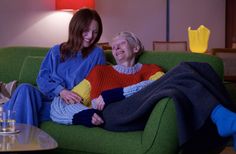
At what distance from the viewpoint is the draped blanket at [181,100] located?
2.36m

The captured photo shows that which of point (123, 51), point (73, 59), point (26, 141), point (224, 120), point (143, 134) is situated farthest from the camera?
point (73, 59)

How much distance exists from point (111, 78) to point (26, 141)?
918 millimetres

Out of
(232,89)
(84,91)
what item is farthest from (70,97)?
(232,89)

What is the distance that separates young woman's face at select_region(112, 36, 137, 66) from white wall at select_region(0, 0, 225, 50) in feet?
7.91

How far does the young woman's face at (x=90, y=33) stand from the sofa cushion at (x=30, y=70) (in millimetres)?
497

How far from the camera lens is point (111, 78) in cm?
292

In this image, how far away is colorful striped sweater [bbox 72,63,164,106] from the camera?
114 inches

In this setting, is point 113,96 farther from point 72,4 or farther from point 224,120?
point 72,4

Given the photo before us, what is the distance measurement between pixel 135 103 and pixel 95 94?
1.16 feet

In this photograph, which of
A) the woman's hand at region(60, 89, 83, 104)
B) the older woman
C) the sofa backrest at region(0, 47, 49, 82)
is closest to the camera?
the older woman

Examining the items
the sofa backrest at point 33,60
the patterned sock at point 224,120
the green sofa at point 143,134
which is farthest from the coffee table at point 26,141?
the sofa backrest at point 33,60

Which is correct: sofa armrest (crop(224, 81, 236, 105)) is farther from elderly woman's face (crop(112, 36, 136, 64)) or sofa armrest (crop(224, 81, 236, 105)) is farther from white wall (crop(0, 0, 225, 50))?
white wall (crop(0, 0, 225, 50))

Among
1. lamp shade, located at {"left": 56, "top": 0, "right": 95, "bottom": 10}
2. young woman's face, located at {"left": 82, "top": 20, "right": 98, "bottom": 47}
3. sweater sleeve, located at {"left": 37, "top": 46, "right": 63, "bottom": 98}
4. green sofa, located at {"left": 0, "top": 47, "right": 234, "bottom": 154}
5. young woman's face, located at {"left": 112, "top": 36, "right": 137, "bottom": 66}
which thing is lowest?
green sofa, located at {"left": 0, "top": 47, "right": 234, "bottom": 154}

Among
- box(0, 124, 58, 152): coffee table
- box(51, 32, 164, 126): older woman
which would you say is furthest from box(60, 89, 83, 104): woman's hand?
box(0, 124, 58, 152): coffee table
